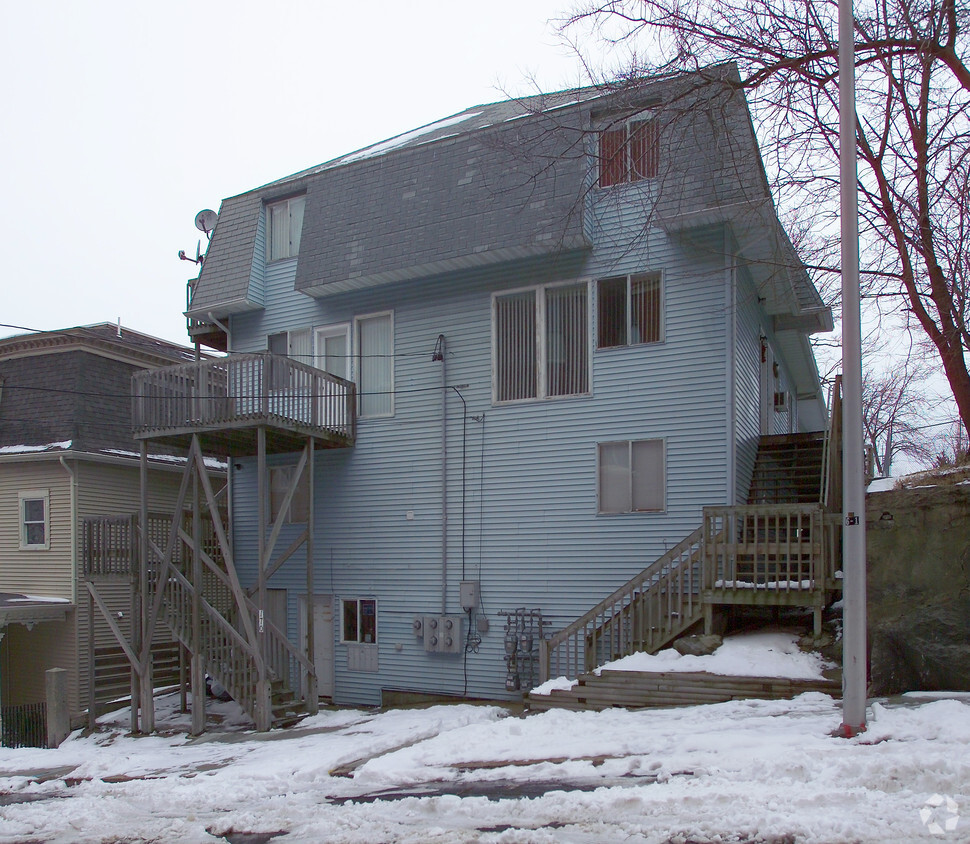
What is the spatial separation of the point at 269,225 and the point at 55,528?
9.11m

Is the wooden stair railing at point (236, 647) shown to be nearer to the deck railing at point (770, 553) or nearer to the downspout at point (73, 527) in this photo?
the downspout at point (73, 527)

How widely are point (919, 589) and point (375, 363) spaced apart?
11052mm

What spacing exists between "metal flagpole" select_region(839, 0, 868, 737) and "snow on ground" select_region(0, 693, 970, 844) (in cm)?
40

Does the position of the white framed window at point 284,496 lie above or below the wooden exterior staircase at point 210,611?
above

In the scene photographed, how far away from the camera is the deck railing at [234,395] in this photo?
16109 millimetres

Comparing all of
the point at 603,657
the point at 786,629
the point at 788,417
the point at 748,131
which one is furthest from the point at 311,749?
the point at 788,417

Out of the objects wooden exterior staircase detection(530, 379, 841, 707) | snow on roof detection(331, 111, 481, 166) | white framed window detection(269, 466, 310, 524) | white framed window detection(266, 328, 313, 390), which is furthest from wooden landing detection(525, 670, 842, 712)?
snow on roof detection(331, 111, 481, 166)

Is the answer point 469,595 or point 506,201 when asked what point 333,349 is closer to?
point 506,201

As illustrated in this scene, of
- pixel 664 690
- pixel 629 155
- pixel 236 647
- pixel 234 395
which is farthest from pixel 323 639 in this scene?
pixel 629 155

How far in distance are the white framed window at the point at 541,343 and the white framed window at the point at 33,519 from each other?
1254 centimetres

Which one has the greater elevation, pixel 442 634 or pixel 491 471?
pixel 491 471

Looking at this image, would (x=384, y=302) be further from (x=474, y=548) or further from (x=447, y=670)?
(x=447, y=670)

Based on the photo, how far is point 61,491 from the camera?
21.8 m

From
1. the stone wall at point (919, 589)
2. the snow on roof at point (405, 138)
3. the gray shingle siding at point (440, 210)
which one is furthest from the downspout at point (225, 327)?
the stone wall at point (919, 589)
